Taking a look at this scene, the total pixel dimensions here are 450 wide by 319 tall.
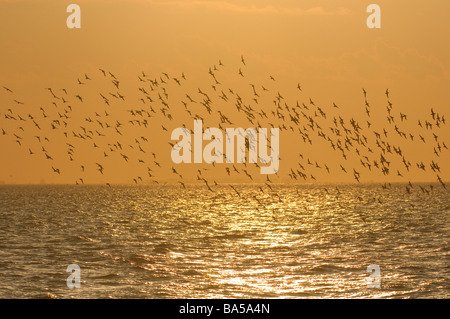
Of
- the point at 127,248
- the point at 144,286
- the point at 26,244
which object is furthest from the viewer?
the point at 26,244

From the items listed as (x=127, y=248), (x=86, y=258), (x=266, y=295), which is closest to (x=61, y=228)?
(x=127, y=248)

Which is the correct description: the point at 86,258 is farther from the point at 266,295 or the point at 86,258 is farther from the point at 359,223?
the point at 359,223

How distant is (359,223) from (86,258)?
35.9 meters

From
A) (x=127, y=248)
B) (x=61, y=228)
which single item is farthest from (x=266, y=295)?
(x=61, y=228)

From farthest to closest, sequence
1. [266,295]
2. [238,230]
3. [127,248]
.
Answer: [238,230] → [127,248] → [266,295]

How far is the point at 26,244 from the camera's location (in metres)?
47.0

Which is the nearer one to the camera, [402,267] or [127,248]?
[402,267]

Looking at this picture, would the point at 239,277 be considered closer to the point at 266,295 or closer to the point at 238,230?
the point at 266,295

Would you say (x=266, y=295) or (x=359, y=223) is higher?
(x=359, y=223)

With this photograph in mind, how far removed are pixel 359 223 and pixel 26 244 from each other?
34956mm
